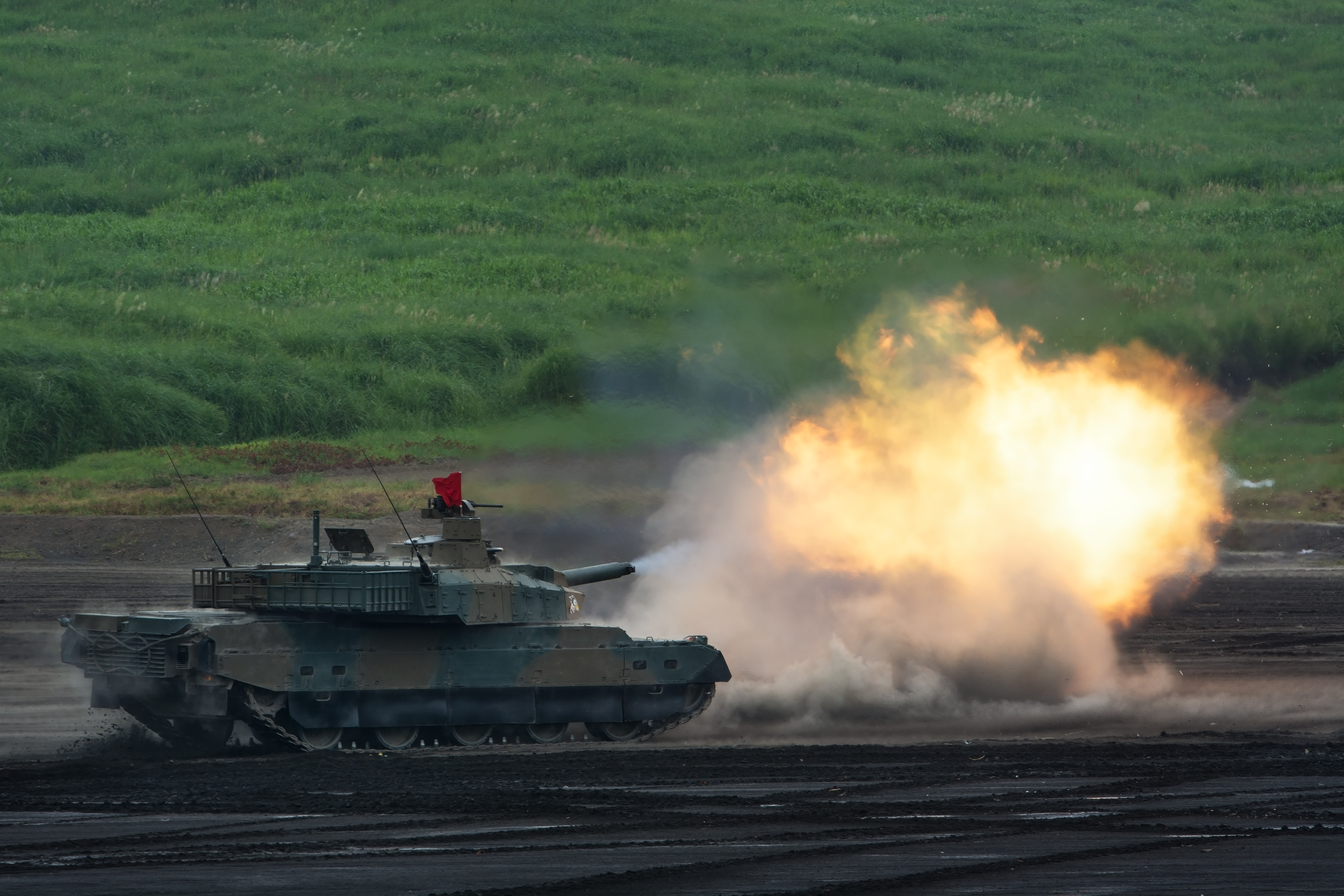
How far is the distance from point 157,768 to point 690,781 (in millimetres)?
6060

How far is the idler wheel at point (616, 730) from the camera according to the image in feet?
76.3

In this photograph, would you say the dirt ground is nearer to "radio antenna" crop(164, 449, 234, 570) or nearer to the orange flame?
the orange flame

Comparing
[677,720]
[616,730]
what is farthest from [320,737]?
[677,720]

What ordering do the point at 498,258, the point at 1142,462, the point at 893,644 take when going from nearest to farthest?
the point at 893,644
the point at 1142,462
the point at 498,258

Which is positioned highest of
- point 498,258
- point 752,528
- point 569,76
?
point 569,76

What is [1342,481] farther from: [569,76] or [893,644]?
[569,76]

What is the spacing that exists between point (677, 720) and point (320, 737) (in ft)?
15.9

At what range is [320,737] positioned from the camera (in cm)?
2170

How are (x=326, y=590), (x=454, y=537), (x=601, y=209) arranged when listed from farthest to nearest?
1. (x=601, y=209)
2. (x=454, y=537)
3. (x=326, y=590)

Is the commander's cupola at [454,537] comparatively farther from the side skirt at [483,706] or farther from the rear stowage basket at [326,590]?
the side skirt at [483,706]

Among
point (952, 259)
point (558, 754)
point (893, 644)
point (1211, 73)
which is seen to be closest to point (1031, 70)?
point (1211, 73)

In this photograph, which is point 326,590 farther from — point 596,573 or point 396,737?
point 596,573

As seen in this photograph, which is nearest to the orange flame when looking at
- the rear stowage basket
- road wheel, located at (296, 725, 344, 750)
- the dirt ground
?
the dirt ground

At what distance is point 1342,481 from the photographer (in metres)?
40.9
